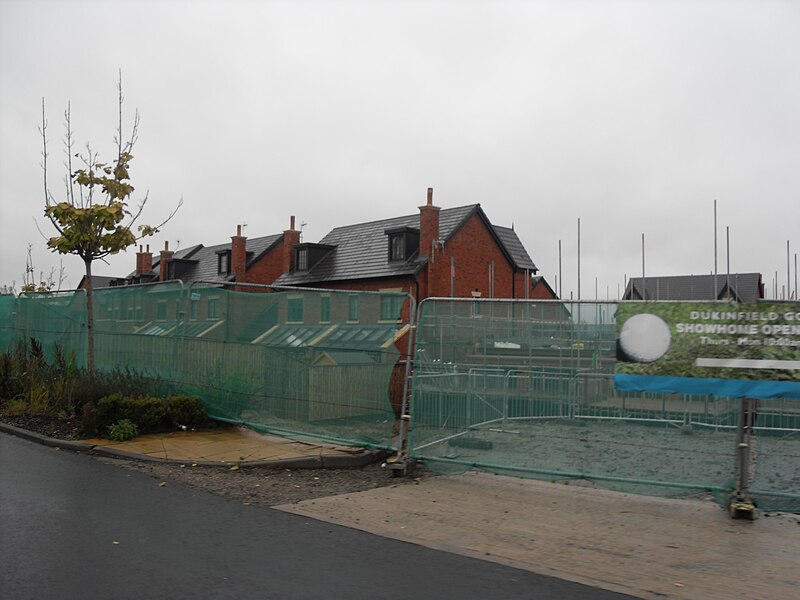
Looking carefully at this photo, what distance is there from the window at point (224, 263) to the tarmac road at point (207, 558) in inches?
1689

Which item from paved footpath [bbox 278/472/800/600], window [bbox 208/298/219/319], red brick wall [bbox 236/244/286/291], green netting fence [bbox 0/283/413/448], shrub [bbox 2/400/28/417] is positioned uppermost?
red brick wall [bbox 236/244/286/291]

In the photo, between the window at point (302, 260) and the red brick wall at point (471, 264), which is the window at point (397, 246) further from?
the window at point (302, 260)

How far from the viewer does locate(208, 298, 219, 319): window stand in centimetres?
1239

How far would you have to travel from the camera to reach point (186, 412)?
11953mm

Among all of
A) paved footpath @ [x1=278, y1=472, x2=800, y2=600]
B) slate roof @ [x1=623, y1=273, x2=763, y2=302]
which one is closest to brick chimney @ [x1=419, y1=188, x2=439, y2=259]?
slate roof @ [x1=623, y1=273, x2=763, y2=302]

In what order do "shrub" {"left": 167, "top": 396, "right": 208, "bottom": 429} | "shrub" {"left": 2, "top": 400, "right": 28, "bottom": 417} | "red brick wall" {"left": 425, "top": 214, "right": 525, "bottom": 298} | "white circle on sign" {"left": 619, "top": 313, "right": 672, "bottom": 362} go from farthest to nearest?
"red brick wall" {"left": 425, "top": 214, "right": 525, "bottom": 298}, "shrub" {"left": 2, "top": 400, "right": 28, "bottom": 417}, "shrub" {"left": 167, "top": 396, "right": 208, "bottom": 429}, "white circle on sign" {"left": 619, "top": 313, "right": 672, "bottom": 362}

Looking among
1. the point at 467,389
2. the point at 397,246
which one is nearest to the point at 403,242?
the point at 397,246

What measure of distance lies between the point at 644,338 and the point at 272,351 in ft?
18.7

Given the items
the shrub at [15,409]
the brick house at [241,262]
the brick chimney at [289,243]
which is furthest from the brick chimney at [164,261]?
the shrub at [15,409]

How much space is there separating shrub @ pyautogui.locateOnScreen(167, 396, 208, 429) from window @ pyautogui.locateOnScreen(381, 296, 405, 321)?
3.54m

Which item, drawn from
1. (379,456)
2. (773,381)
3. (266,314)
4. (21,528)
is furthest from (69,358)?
(773,381)

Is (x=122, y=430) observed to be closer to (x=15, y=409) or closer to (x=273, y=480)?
(x=273, y=480)

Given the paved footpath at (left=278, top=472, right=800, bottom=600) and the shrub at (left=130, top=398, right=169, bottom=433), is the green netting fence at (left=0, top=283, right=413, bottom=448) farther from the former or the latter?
the paved footpath at (left=278, top=472, right=800, bottom=600)

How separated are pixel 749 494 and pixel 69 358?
1319cm
